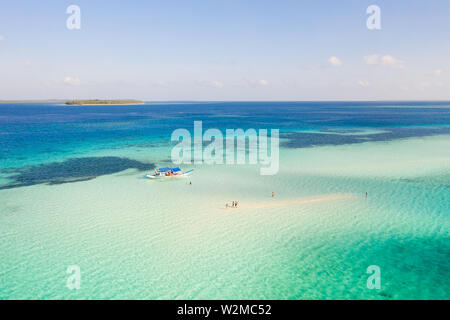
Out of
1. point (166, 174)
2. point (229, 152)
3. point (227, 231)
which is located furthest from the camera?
point (229, 152)

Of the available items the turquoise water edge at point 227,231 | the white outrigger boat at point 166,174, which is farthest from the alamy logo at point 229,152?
the white outrigger boat at point 166,174

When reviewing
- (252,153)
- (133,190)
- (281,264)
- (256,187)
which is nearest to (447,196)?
(256,187)

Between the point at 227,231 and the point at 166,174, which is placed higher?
the point at 166,174

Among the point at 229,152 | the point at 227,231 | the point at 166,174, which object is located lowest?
the point at 227,231

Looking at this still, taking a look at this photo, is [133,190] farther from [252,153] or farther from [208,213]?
[252,153]

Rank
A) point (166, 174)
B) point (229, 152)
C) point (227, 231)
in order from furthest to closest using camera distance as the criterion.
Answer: point (229, 152) → point (166, 174) → point (227, 231)

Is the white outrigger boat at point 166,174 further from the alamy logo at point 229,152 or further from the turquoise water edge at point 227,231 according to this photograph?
the alamy logo at point 229,152

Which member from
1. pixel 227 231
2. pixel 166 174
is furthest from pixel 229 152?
pixel 227 231

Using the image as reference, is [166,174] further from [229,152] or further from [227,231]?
[229,152]
